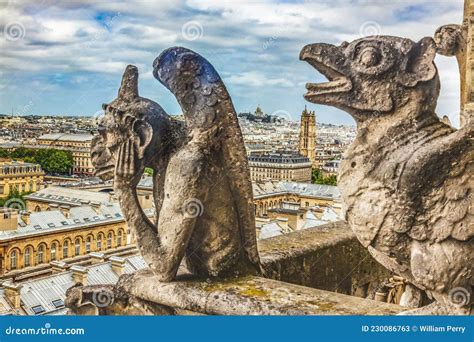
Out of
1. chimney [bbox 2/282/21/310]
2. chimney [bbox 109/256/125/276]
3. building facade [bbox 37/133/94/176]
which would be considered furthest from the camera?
building facade [bbox 37/133/94/176]

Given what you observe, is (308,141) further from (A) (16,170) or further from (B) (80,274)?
(B) (80,274)

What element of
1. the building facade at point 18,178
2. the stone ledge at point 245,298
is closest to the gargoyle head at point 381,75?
the stone ledge at point 245,298

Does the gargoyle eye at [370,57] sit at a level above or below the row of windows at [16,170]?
above

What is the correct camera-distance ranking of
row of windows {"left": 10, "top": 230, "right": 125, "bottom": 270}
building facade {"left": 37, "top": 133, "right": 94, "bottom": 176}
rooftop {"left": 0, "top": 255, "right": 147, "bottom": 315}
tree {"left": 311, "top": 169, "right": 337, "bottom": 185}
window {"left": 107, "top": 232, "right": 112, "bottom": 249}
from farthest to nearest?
tree {"left": 311, "top": 169, "right": 337, "bottom": 185} < building facade {"left": 37, "top": 133, "right": 94, "bottom": 176} < window {"left": 107, "top": 232, "right": 112, "bottom": 249} < row of windows {"left": 10, "top": 230, "right": 125, "bottom": 270} < rooftop {"left": 0, "top": 255, "right": 147, "bottom": 315}

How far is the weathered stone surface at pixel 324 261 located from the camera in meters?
4.27

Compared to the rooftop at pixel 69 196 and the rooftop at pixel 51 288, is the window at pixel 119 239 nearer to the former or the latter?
the rooftop at pixel 69 196

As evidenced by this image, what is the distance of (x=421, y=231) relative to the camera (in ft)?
9.41

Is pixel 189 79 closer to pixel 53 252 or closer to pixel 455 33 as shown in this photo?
pixel 455 33

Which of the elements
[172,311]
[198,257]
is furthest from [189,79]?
[172,311]

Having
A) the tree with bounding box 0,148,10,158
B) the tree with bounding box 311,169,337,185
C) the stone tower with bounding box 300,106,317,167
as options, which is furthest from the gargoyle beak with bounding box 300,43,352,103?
the stone tower with bounding box 300,106,317,167

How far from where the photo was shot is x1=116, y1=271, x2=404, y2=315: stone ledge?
3.07m

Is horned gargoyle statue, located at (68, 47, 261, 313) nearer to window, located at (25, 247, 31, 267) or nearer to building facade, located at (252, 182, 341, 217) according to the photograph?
window, located at (25, 247, 31, 267)

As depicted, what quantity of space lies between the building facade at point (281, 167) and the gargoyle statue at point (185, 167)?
2450 inches

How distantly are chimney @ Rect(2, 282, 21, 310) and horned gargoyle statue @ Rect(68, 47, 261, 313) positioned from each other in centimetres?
1449
